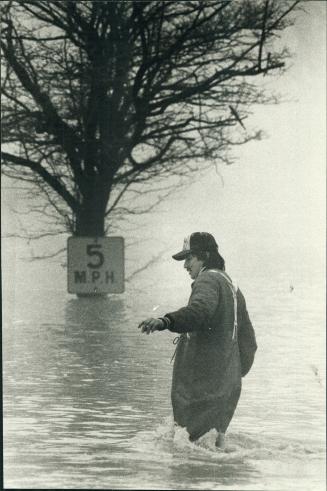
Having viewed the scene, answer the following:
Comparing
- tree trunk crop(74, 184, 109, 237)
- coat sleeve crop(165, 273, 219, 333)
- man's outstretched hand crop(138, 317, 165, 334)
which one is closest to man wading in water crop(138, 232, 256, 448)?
coat sleeve crop(165, 273, 219, 333)

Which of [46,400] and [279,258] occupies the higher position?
[279,258]

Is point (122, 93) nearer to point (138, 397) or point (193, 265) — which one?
point (193, 265)

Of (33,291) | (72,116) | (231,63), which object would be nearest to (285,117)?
(231,63)

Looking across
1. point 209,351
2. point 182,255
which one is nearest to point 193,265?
point 182,255

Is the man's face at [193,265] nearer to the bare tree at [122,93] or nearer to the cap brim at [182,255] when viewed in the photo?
the cap brim at [182,255]

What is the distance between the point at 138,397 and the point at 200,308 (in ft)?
1.48

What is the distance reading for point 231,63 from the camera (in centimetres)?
292

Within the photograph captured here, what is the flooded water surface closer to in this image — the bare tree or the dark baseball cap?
the dark baseball cap

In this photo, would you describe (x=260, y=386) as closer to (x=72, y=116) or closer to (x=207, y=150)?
(x=207, y=150)

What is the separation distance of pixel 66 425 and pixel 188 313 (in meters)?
0.56

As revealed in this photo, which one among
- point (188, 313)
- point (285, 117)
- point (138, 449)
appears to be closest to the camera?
point (188, 313)

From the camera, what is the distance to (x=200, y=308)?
2.44 meters

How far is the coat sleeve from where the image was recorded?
2357 mm

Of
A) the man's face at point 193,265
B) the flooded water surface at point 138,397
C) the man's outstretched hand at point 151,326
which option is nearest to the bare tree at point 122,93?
the flooded water surface at point 138,397
